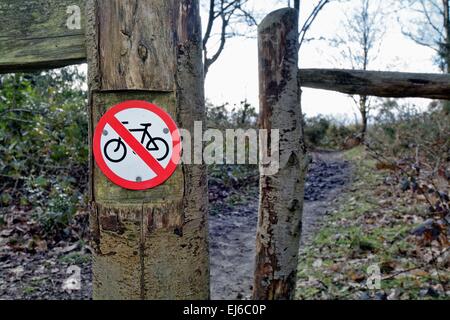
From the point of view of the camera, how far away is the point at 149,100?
820 mm

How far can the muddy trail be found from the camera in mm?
2695

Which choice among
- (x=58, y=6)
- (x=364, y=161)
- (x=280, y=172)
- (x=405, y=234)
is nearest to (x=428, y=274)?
(x=405, y=234)

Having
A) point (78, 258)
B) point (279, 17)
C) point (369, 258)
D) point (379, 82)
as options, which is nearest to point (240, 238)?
point (369, 258)

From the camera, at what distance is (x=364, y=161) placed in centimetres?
980

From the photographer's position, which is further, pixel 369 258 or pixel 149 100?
pixel 369 258

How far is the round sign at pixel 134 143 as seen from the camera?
82 centimetres

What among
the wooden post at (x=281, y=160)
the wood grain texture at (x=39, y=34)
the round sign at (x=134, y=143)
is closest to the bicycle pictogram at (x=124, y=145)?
the round sign at (x=134, y=143)

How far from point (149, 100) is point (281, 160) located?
77cm

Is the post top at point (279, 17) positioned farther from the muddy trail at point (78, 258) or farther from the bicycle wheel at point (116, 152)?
the muddy trail at point (78, 258)

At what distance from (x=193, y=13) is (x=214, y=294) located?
230 cm

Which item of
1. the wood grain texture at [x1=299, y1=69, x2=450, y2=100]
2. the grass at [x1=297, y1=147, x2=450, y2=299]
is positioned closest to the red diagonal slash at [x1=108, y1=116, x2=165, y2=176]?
the wood grain texture at [x1=299, y1=69, x2=450, y2=100]

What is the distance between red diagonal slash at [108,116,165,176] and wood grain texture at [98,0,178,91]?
0.25ft

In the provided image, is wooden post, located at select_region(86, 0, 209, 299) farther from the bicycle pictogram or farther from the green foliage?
the green foliage

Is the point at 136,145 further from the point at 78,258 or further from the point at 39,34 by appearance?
the point at 78,258
